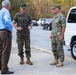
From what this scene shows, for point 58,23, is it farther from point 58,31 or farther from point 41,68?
point 41,68

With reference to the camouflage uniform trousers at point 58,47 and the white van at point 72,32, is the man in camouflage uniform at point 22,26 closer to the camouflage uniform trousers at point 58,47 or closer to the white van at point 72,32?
the camouflage uniform trousers at point 58,47

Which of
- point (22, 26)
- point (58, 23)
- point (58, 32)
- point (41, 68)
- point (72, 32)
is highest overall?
point (58, 23)

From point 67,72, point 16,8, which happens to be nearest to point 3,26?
point 67,72

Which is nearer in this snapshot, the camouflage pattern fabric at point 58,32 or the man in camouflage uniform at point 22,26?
the camouflage pattern fabric at point 58,32

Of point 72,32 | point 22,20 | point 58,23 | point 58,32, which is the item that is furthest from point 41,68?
point 72,32

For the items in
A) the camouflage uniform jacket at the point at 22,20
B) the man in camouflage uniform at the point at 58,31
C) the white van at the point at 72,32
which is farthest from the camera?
the white van at the point at 72,32

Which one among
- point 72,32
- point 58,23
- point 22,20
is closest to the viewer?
point 58,23

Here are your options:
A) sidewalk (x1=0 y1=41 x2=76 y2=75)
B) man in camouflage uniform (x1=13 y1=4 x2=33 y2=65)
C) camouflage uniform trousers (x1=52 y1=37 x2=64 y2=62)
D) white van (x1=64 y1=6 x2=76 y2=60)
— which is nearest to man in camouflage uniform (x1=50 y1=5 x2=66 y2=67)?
camouflage uniform trousers (x1=52 y1=37 x2=64 y2=62)

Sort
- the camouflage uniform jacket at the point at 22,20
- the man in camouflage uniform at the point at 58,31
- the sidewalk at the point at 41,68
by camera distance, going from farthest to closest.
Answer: the camouflage uniform jacket at the point at 22,20
the man in camouflage uniform at the point at 58,31
the sidewalk at the point at 41,68

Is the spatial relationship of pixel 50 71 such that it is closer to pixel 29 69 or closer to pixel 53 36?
pixel 29 69

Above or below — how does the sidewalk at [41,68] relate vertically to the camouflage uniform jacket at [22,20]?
below

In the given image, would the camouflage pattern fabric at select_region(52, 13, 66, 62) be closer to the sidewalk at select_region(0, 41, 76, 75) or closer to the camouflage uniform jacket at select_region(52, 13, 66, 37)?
the camouflage uniform jacket at select_region(52, 13, 66, 37)

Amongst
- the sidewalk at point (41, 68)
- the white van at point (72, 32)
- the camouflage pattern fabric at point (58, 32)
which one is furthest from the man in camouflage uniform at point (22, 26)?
the white van at point (72, 32)

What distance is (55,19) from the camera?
30.0 ft
